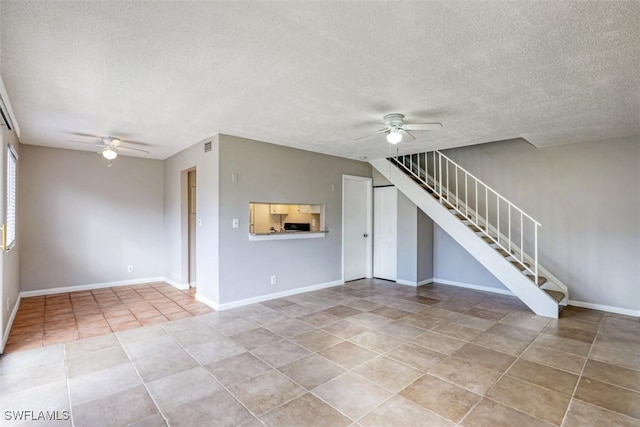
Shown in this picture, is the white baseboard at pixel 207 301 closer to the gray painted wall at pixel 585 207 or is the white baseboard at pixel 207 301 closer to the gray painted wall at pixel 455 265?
the gray painted wall at pixel 455 265

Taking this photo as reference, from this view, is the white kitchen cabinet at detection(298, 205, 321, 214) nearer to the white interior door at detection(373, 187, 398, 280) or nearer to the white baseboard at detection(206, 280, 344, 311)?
the white baseboard at detection(206, 280, 344, 311)

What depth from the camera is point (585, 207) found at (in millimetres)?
4930

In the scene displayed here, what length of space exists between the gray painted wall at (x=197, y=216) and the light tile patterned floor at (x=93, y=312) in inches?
16.3

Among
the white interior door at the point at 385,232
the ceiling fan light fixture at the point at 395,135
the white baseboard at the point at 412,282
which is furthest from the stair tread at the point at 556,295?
the ceiling fan light fixture at the point at 395,135

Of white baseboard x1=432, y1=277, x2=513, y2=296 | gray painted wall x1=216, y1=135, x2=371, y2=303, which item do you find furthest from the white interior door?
gray painted wall x1=216, y1=135, x2=371, y2=303

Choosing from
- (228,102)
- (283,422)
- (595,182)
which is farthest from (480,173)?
(283,422)

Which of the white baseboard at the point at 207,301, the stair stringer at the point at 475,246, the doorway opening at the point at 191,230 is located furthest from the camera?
the doorway opening at the point at 191,230

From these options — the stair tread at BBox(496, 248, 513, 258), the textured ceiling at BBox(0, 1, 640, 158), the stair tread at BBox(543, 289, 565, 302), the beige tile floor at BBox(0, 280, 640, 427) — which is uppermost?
the textured ceiling at BBox(0, 1, 640, 158)

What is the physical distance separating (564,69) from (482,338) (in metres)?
2.81

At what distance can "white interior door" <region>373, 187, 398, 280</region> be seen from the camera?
6633 millimetres

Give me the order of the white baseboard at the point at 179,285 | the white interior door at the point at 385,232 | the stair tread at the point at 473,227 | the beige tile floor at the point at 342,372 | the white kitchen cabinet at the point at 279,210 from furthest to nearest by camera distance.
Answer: the white kitchen cabinet at the point at 279,210, the white interior door at the point at 385,232, the white baseboard at the point at 179,285, the stair tread at the point at 473,227, the beige tile floor at the point at 342,372

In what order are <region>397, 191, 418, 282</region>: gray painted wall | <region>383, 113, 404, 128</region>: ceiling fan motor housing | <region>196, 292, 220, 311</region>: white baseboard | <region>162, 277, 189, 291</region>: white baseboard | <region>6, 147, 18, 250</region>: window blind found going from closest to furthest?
<region>383, 113, 404, 128</region>: ceiling fan motor housing < <region>6, 147, 18, 250</region>: window blind < <region>196, 292, 220, 311</region>: white baseboard < <region>162, 277, 189, 291</region>: white baseboard < <region>397, 191, 418, 282</region>: gray painted wall

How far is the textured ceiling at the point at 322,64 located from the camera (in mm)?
1884

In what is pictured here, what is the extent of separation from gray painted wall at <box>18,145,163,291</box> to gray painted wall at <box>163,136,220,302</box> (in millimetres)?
334
